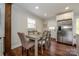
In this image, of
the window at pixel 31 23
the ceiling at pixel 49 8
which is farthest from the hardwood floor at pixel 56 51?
the ceiling at pixel 49 8

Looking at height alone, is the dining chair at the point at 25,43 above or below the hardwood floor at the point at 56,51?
above

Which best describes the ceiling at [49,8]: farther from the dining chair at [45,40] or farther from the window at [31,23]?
the dining chair at [45,40]

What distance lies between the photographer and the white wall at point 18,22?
177 cm

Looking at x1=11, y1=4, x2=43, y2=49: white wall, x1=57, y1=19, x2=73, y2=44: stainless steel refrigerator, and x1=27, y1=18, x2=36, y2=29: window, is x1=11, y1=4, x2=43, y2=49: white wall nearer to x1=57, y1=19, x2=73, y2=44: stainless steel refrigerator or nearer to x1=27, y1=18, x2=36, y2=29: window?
x1=27, y1=18, x2=36, y2=29: window

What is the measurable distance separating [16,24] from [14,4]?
398mm

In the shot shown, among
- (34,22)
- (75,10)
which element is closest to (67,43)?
(75,10)

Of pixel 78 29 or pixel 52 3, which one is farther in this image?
pixel 78 29

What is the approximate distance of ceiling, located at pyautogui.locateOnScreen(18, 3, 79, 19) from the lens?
5.58ft

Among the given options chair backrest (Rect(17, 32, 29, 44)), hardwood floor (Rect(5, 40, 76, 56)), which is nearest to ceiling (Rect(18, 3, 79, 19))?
chair backrest (Rect(17, 32, 29, 44))

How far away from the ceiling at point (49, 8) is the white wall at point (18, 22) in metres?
0.10

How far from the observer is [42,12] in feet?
6.04

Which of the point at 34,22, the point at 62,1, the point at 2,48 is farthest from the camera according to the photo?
the point at 34,22

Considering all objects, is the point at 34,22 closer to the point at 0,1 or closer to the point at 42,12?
the point at 42,12

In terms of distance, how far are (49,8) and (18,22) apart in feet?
2.32
